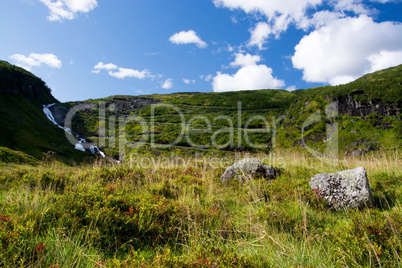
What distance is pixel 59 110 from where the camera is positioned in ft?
458

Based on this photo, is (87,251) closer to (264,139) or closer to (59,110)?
(264,139)

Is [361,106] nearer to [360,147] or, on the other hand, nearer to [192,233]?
[360,147]

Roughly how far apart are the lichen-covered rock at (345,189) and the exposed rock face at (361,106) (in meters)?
107

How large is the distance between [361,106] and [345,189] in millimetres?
110010

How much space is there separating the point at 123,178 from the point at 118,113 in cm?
15711

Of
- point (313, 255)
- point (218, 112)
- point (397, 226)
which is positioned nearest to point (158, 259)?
point (313, 255)

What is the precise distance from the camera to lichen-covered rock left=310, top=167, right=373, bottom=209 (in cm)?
500

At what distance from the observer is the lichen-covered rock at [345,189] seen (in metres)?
5.00

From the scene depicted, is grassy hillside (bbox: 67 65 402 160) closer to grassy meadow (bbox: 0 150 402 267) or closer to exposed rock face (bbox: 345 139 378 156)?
exposed rock face (bbox: 345 139 378 156)

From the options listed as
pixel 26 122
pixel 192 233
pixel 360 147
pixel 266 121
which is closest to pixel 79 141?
pixel 26 122

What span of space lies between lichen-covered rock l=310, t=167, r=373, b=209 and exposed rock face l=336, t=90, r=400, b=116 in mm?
106613

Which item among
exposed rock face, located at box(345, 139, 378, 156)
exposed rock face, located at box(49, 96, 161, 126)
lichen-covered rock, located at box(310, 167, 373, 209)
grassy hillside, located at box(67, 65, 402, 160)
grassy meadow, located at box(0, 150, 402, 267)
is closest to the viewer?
grassy meadow, located at box(0, 150, 402, 267)

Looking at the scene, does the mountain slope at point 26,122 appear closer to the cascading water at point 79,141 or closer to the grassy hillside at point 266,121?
the cascading water at point 79,141

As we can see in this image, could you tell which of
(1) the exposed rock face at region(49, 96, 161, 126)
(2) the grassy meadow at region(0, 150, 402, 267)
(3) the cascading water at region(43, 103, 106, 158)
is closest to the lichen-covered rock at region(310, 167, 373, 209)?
(2) the grassy meadow at region(0, 150, 402, 267)
